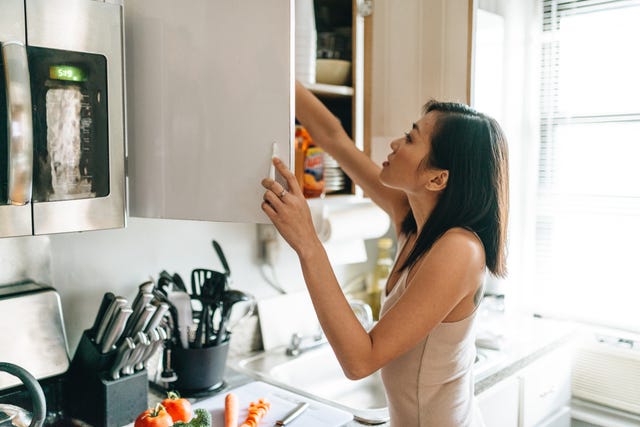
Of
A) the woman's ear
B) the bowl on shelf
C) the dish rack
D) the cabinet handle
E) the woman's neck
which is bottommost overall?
the dish rack

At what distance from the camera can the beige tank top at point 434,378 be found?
4.12 feet

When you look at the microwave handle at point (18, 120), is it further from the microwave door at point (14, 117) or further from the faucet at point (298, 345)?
the faucet at point (298, 345)

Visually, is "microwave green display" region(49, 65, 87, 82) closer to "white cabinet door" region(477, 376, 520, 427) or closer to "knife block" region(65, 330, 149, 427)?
"knife block" region(65, 330, 149, 427)

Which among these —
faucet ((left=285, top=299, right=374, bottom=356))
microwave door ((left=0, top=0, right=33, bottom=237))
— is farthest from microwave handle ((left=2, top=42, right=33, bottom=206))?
faucet ((left=285, top=299, right=374, bottom=356))

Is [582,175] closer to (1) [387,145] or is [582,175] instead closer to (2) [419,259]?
(1) [387,145]

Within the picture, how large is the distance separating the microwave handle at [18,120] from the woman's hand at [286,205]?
0.38 meters

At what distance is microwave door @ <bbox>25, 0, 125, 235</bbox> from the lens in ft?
3.16

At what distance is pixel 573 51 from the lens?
227cm

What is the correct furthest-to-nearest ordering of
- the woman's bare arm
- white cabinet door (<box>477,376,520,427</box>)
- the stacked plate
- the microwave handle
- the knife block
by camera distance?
the stacked plate < white cabinet door (<box>477,376,520,427</box>) < the woman's bare arm < the knife block < the microwave handle

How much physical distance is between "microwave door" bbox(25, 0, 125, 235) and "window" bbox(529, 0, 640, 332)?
6.03ft

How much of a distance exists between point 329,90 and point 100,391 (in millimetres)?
972

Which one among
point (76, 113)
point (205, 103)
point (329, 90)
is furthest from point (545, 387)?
point (76, 113)

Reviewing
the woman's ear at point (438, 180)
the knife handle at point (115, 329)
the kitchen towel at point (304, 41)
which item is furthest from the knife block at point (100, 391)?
the kitchen towel at point (304, 41)

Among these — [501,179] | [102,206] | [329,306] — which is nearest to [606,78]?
[501,179]
